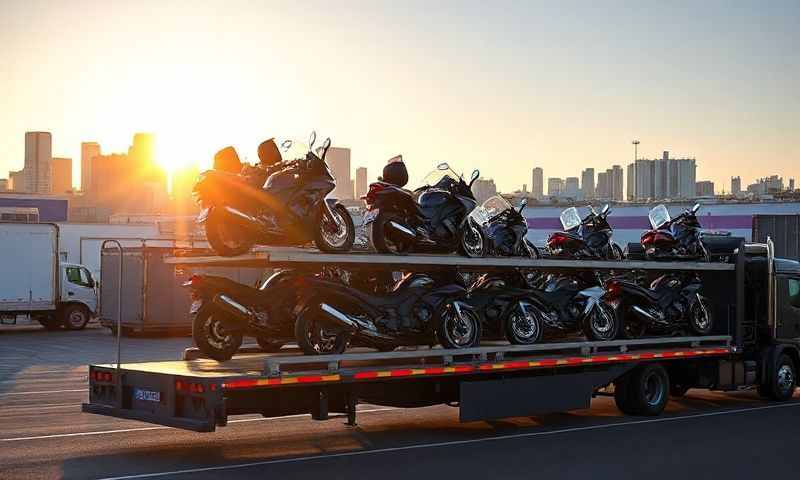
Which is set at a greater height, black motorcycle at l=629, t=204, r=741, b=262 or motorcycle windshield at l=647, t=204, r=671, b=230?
motorcycle windshield at l=647, t=204, r=671, b=230

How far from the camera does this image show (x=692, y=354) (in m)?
17.3

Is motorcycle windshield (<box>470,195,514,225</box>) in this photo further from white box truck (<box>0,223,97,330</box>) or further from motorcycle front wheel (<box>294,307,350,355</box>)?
white box truck (<box>0,223,97,330</box>)

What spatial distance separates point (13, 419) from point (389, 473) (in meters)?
6.36

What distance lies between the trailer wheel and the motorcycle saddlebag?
7944 mm

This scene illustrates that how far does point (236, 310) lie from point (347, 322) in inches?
50.3

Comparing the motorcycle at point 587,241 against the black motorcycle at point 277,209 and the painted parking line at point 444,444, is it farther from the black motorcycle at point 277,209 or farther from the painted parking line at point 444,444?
the black motorcycle at point 277,209

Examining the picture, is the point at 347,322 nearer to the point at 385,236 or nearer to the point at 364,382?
the point at 364,382

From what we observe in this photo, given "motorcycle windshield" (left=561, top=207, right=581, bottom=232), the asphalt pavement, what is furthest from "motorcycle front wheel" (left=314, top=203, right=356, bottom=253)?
"motorcycle windshield" (left=561, top=207, right=581, bottom=232)

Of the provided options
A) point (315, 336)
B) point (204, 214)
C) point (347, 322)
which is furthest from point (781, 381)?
point (204, 214)

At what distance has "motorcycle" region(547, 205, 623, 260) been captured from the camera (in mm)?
17484

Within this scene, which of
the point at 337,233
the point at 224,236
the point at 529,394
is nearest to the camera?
the point at 224,236

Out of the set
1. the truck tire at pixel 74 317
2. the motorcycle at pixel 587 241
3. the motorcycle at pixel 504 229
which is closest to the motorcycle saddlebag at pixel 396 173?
the motorcycle at pixel 504 229

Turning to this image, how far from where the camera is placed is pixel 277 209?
12891 millimetres

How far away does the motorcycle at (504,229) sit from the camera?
1608 centimetres
